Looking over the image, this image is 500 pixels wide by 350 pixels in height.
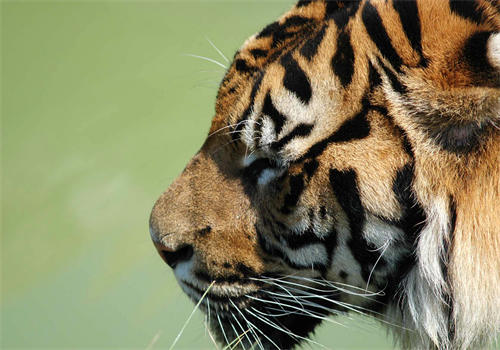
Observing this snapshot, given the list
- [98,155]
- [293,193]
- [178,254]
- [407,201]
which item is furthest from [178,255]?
[98,155]

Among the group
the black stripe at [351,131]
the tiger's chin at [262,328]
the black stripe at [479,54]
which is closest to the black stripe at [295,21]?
the black stripe at [351,131]

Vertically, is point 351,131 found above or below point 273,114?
below

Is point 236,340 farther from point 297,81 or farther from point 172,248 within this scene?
point 297,81

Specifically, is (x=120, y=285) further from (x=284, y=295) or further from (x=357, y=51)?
(x=357, y=51)

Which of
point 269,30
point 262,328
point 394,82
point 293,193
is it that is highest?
point 269,30

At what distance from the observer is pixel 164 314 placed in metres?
3.59

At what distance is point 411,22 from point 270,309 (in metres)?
0.81

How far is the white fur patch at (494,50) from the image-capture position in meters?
1.36

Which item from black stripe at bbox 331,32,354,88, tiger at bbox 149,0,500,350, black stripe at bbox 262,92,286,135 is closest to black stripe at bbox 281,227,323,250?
tiger at bbox 149,0,500,350

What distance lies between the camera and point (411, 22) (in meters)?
1.53

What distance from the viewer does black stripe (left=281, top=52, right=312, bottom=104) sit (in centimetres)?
158

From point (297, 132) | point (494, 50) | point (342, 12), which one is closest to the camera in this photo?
point (494, 50)

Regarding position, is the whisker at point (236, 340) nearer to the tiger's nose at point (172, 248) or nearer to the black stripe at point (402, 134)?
the tiger's nose at point (172, 248)

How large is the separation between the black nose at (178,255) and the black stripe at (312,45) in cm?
57
